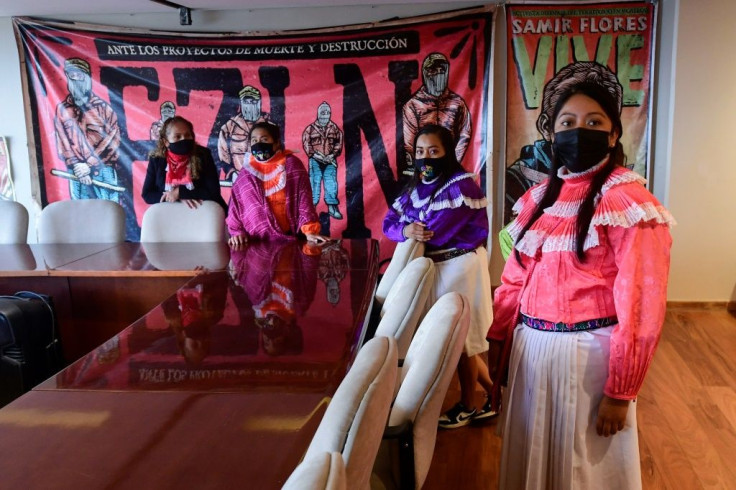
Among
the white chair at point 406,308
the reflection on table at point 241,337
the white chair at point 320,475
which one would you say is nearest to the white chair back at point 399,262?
the reflection on table at point 241,337

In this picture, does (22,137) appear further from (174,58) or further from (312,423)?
(312,423)

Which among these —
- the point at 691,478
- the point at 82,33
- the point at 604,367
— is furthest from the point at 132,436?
the point at 82,33

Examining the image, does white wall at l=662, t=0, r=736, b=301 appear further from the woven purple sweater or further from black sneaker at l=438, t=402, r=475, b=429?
black sneaker at l=438, t=402, r=475, b=429

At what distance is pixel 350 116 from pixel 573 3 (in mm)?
1634

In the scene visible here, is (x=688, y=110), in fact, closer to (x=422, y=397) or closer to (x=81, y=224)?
(x=422, y=397)

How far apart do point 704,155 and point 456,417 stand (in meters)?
2.51

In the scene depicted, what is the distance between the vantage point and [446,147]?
2.39 meters

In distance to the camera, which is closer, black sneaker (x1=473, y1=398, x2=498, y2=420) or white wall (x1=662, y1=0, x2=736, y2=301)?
Result: black sneaker (x1=473, y1=398, x2=498, y2=420)

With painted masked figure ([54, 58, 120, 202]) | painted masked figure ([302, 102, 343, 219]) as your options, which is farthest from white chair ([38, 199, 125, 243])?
painted masked figure ([302, 102, 343, 219])

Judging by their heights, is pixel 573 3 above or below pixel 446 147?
above

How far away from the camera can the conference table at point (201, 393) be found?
2.97 ft

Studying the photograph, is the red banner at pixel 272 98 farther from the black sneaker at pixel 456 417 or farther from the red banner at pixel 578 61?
the black sneaker at pixel 456 417

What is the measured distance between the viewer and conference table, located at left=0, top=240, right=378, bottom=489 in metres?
0.91

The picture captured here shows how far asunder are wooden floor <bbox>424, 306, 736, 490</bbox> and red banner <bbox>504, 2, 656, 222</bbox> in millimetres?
1460
